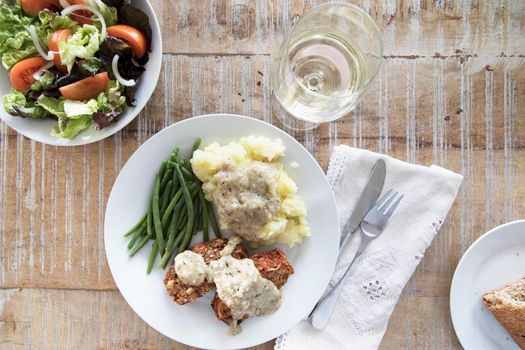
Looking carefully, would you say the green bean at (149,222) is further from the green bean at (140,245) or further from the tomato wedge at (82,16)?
the tomato wedge at (82,16)

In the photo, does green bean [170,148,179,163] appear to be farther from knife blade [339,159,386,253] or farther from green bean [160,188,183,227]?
knife blade [339,159,386,253]

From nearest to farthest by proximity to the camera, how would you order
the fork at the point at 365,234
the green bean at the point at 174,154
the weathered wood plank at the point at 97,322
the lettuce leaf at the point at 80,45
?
the lettuce leaf at the point at 80,45 < the green bean at the point at 174,154 < the fork at the point at 365,234 < the weathered wood plank at the point at 97,322

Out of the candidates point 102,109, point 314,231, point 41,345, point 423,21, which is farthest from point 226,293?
point 423,21

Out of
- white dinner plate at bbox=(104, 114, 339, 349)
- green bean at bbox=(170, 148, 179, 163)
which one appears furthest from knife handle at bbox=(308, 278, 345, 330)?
green bean at bbox=(170, 148, 179, 163)

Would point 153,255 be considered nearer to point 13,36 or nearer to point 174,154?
point 174,154

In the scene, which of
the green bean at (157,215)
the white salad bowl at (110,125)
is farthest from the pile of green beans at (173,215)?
the white salad bowl at (110,125)

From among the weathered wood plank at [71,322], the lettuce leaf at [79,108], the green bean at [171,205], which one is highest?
the lettuce leaf at [79,108]
